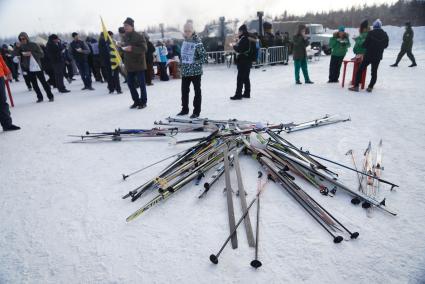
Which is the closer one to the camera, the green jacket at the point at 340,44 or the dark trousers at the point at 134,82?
the dark trousers at the point at 134,82

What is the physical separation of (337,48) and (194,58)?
4932 mm

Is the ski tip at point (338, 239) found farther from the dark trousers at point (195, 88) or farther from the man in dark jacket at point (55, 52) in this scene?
the man in dark jacket at point (55, 52)

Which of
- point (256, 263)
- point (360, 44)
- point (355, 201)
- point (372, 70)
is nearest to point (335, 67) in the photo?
point (360, 44)

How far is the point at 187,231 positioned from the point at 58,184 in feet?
→ 6.40

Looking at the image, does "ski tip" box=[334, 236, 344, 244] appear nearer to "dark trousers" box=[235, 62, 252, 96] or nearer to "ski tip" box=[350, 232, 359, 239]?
"ski tip" box=[350, 232, 359, 239]

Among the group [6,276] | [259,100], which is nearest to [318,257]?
[6,276]

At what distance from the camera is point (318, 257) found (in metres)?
2.06

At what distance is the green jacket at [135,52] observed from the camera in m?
6.20

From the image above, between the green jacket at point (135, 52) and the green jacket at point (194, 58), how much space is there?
1249 mm

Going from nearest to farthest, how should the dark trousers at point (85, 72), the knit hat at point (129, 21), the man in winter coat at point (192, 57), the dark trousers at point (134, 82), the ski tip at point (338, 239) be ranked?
the ski tip at point (338, 239)
the man in winter coat at point (192, 57)
the knit hat at point (129, 21)
the dark trousers at point (134, 82)
the dark trousers at point (85, 72)

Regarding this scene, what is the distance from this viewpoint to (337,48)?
814 centimetres

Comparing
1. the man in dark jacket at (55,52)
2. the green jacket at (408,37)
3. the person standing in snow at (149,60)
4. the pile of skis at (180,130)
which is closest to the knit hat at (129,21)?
the pile of skis at (180,130)

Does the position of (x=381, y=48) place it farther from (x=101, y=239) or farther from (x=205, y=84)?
(x=101, y=239)

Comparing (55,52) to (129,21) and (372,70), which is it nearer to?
(129,21)
